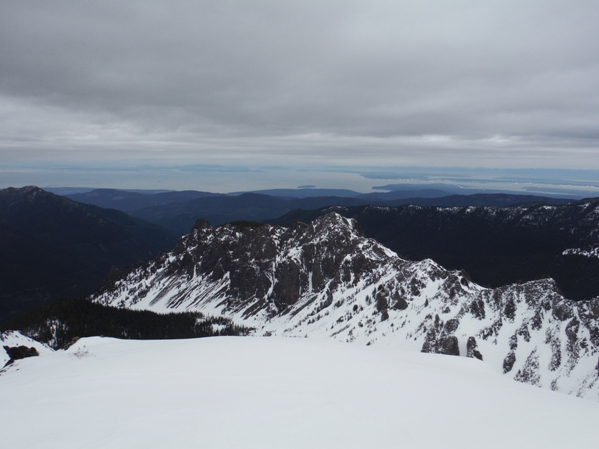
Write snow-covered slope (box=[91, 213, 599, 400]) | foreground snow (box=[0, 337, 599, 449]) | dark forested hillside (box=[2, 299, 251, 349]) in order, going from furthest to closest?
dark forested hillside (box=[2, 299, 251, 349])
snow-covered slope (box=[91, 213, 599, 400])
foreground snow (box=[0, 337, 599, 449])

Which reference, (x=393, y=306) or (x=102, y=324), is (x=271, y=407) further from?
(x=102, y=324)

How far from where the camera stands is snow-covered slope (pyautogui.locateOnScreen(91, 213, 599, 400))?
266 feet

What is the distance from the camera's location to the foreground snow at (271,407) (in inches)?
504

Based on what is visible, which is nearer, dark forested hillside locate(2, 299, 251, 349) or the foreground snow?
the foreground snow

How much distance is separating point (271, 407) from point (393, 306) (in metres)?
111

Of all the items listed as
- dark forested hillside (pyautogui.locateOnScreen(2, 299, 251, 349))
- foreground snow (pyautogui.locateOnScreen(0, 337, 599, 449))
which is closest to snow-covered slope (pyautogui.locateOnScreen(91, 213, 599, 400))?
dark forested hillside (pyautogui.locateOnScreen(2, 299, 251, 349))

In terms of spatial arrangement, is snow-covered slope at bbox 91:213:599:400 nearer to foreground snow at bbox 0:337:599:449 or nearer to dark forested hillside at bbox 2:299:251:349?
dark forested hillside at bbox 2:299:251:349

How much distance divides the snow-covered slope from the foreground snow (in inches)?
2110

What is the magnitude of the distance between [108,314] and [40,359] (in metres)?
124

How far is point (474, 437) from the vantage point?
1333 cm

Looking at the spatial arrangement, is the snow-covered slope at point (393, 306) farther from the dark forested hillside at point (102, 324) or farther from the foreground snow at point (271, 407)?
the foreground snow at point (271, 407)

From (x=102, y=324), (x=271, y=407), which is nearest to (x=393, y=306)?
(x=271, y=407)

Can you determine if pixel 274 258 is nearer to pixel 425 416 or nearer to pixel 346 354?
pixel 346 354

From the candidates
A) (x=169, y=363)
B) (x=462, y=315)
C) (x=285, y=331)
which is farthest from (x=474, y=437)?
(x=285, y=331)
